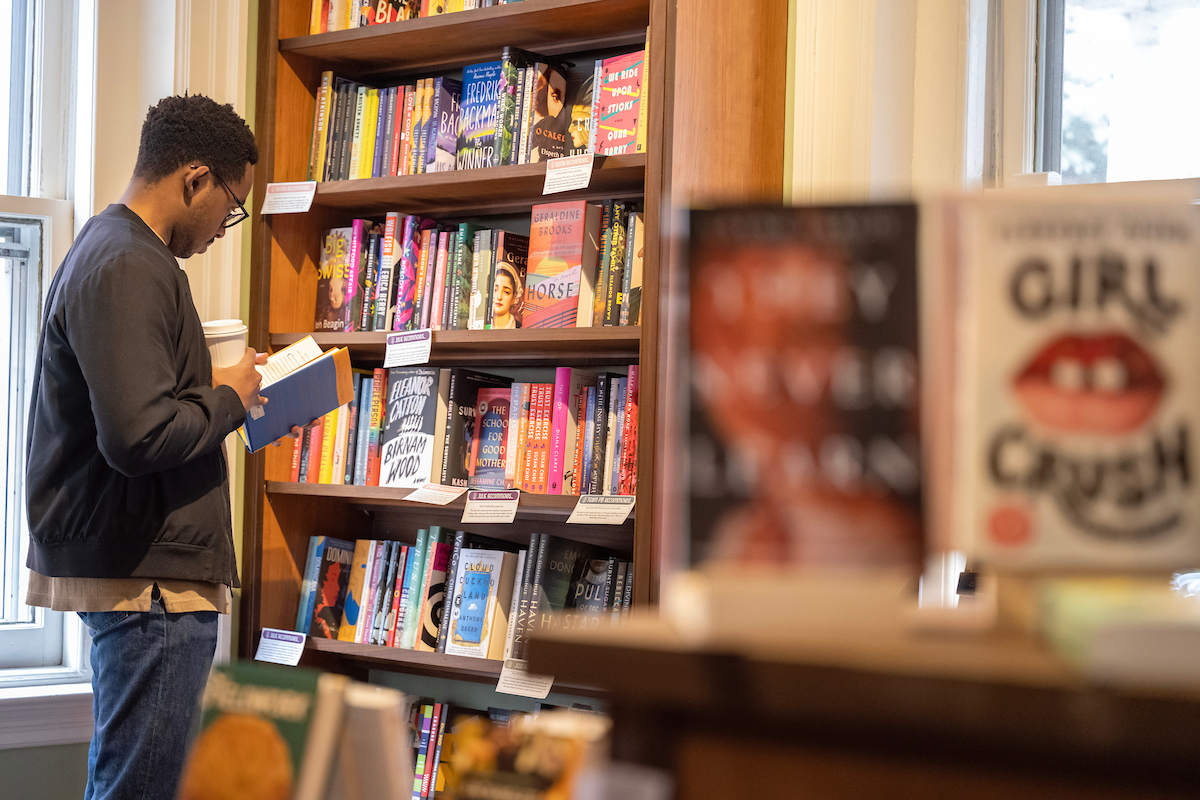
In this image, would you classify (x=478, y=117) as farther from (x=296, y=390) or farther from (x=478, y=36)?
(x=296, y=390)

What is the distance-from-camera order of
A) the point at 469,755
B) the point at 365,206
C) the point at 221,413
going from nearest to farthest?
the point at 469,755 → the point at 221,413 → the point at 365,206

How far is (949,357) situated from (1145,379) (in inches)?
3.9

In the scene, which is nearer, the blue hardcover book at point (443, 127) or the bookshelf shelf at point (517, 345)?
the bookshelf shelf at point (517, 345)

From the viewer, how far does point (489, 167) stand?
2424 mm

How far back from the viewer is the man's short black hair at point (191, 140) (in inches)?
76.4

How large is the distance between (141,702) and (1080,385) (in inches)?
67.0

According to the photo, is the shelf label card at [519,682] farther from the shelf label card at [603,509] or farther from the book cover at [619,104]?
the book cover at [619,104]

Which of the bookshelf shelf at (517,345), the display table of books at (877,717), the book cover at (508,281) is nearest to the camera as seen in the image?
the display table of books at (877,717)

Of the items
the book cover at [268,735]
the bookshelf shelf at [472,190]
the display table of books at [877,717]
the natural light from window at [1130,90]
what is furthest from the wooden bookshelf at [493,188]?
the display table of books at [877,717]

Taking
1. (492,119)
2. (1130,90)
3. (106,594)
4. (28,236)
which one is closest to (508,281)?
(492,119)

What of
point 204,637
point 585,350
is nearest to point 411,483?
point 585,350

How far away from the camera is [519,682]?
224 centimetres

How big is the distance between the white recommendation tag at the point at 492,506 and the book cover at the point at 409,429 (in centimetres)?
21

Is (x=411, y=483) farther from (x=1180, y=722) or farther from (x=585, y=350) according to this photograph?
(x=1180, y=722)
